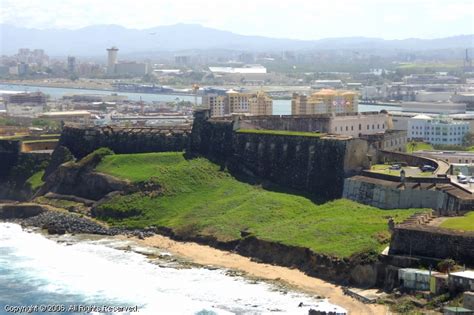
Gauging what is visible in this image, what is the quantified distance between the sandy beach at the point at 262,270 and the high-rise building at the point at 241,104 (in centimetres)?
4035

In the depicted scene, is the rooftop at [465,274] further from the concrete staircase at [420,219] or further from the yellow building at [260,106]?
the yellow building at [260,106]

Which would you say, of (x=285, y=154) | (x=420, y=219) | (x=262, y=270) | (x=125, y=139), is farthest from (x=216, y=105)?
(x=420, y=219)

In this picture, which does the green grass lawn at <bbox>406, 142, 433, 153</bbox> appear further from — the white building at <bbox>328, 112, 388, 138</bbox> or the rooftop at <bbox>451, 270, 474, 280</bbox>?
the rooftop at <bbox>451, 270, 474, 280</bbox>

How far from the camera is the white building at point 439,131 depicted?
7662 centimetres

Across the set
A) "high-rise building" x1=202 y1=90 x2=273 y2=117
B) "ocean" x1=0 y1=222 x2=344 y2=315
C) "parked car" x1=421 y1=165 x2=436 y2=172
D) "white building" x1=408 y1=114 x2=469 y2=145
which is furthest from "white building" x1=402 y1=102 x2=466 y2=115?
"ocean" x1=0 y1=222 x2=344 y2=315

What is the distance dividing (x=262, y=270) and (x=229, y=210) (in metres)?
9.31

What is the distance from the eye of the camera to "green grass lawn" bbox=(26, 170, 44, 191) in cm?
6278

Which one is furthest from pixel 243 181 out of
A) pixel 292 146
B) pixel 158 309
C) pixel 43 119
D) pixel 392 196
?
pixel 43 119

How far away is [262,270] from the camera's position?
4247 centimetres

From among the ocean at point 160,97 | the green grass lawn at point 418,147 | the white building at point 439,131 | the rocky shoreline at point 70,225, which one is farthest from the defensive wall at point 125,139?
the ocean at point 160,97

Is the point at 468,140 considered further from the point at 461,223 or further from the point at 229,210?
the point at 461,223

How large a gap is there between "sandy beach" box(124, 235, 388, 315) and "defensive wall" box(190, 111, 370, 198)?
8.57 meters

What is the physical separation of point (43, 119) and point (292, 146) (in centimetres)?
5280

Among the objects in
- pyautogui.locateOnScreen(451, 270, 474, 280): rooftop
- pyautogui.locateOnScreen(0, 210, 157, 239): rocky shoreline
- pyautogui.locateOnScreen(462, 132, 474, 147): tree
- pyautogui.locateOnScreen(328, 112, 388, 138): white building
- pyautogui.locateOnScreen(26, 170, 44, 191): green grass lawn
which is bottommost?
pyautogui.locateOnScreen(0, 210, 157, 239): rocky shoreline
